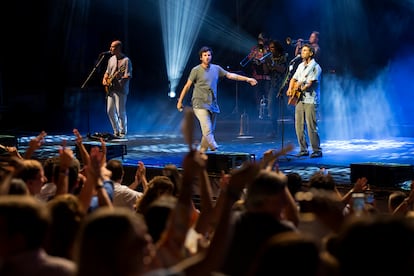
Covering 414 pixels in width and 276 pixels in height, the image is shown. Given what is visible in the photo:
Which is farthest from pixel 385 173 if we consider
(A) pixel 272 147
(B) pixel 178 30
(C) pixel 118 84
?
(B) pixel 178 30

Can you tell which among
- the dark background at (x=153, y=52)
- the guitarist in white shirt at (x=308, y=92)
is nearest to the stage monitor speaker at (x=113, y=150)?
the guitarist in white shirt at (x=308, y=92)

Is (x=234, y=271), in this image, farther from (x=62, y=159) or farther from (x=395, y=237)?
(x=62, y=159)

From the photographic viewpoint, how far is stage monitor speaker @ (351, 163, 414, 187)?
7.54 metres

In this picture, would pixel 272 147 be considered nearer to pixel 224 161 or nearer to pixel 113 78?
pixel 224 161

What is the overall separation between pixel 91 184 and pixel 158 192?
0.62 metres

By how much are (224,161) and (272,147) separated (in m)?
3.00

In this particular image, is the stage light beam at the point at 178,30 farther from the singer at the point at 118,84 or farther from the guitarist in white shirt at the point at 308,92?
the guitarist in white shirt at the point at 308,92

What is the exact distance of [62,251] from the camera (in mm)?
3230

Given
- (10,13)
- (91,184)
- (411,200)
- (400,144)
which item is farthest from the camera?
(10,13)

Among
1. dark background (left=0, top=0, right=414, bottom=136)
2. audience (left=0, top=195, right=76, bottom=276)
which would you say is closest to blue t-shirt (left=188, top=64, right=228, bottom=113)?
dark background (left=0, top=0, right=414, bottom=136)

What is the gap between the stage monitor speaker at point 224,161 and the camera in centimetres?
876

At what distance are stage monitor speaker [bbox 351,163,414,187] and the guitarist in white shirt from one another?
238 centimetres

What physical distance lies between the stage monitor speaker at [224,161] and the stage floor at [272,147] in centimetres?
10

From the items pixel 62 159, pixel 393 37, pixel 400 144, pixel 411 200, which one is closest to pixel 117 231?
pixel 62 159
